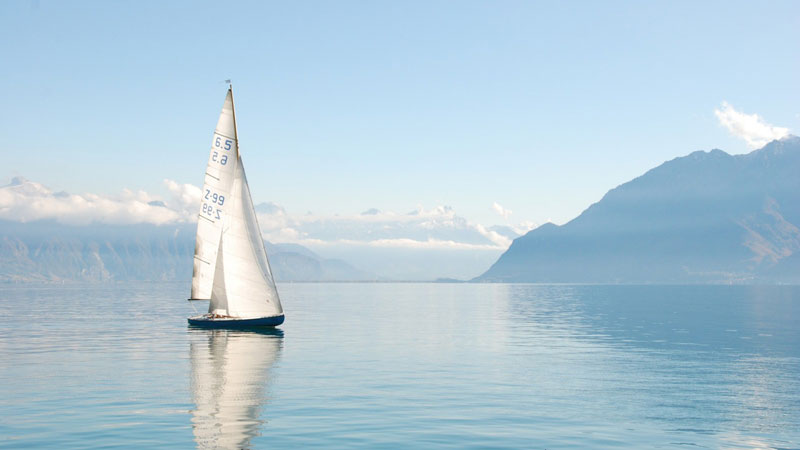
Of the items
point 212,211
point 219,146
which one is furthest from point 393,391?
point 219,146

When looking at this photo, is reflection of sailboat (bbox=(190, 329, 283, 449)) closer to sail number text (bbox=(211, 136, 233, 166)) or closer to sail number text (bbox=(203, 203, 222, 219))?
sail number text (bbox=(203, 203, 222, 219))

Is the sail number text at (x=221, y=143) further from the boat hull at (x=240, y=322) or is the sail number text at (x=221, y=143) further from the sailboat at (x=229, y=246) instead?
the boat hull at (x=240, y=322)

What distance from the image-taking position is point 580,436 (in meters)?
32.1

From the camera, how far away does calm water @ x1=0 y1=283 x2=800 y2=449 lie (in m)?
31.8

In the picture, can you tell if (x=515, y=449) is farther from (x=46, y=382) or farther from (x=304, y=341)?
(x=304, y=341)

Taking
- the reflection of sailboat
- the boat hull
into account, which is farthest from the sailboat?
the reflection of sailboat

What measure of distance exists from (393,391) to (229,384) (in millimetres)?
10150

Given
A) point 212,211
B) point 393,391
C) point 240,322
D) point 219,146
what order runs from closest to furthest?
point 393,391 → point 219,146 → point 212,211 → point 240,322

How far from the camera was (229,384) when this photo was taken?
4506 cm

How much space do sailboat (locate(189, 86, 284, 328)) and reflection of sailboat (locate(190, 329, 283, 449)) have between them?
9.91 feet

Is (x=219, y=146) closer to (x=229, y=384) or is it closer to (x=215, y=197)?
(x=215, y=197)

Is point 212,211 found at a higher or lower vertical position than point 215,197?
lower

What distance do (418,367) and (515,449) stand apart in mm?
25135

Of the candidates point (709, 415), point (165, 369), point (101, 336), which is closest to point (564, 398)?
point (709, 415)
